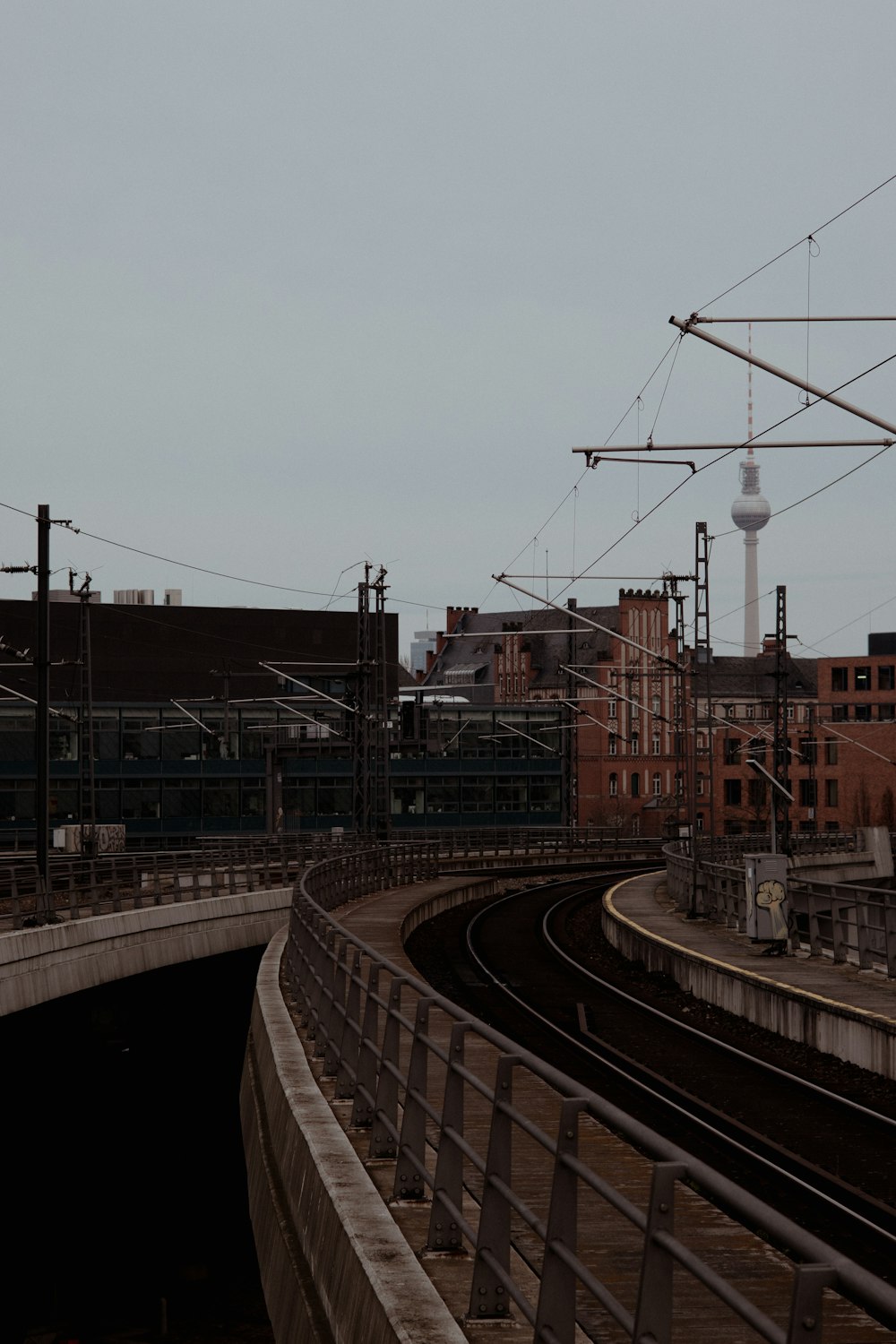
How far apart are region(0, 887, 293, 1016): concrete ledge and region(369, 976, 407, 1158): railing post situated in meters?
18.1

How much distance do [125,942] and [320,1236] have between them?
2597cm

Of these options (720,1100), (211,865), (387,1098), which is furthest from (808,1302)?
(211,865)

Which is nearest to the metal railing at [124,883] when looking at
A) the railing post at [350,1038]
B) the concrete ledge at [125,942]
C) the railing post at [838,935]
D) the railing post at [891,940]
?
the concrete ledge at [125,942]

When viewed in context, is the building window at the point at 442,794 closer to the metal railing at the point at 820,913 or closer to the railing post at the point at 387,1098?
the metal railing at the point at 820,913

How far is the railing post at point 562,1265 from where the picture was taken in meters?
5.31

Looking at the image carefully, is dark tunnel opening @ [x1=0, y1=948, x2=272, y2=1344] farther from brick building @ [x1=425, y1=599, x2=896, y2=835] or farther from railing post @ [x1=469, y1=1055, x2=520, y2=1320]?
brick building @ [x1=425, y1=599, x2=896, y2=835]

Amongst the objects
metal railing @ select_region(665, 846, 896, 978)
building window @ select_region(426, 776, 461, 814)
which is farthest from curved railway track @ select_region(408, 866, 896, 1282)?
building window @ select_region(426, 776, 461, 814)

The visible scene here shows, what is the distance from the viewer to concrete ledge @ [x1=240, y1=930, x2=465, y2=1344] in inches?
264

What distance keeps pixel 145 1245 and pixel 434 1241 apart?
107 ft

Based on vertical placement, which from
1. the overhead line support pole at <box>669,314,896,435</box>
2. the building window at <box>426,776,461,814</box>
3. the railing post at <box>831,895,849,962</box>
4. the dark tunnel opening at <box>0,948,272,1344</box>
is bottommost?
the dark tunnel opening at <box>0,948,272,1344</box>

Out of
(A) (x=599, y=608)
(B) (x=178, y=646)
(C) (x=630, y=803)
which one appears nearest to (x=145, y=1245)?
Answer: (B) (x=178, y=646)

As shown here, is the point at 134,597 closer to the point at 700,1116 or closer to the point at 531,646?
the point at 531,646

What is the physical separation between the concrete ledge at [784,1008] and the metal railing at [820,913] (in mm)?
1724

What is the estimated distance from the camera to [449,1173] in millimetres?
7539
